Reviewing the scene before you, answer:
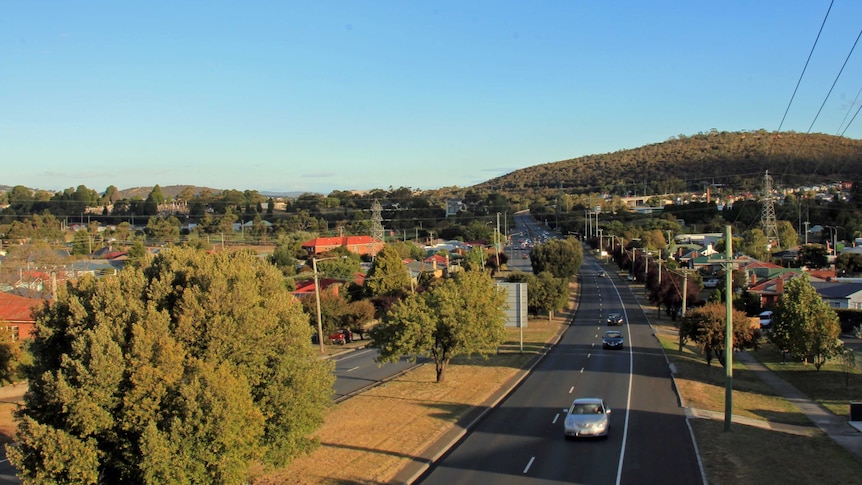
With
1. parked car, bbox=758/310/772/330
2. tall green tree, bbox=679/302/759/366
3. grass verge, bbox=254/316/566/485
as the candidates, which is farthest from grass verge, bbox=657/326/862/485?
parked car, bbox=758/310/772/330

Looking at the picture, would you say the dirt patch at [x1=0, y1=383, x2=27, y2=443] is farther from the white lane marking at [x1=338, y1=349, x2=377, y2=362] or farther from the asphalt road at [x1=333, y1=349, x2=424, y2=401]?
the white lane marking at [x1=338, y1=349, x2=377, y2=362]

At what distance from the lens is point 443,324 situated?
32.1m

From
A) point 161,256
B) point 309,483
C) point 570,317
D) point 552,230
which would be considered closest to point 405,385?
point 309,483

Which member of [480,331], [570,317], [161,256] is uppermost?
[161,256]

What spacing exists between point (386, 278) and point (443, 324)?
115 ft

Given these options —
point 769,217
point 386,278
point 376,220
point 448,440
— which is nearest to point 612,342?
point 448,440

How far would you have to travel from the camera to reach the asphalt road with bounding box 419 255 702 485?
18297mm

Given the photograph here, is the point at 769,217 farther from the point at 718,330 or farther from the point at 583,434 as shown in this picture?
the point at 583,434

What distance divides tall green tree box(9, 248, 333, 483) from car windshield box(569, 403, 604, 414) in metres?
9.40

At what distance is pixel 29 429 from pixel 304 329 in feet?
18.7

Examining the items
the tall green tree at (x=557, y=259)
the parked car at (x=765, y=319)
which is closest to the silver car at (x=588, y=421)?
the parked car at (x=765, y=319)

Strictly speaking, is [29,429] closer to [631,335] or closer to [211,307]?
[211,307]

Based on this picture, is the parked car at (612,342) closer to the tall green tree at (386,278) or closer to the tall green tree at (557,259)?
the tall green tree at (386,278)

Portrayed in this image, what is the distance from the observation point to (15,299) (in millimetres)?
44688
